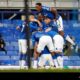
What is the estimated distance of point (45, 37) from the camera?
30.5 feet

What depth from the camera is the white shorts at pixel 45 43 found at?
9258 millimetres

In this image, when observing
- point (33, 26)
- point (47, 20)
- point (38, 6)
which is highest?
point (38, 6)

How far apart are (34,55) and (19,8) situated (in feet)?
3.34

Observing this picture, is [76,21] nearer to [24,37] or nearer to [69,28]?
[69,28]

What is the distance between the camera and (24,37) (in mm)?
9258

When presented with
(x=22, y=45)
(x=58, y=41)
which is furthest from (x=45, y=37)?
(x=22, y=45)

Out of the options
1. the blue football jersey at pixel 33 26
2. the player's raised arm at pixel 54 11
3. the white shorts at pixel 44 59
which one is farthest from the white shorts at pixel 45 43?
the player's raised arm at pixel 54 11

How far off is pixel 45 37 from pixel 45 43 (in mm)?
127

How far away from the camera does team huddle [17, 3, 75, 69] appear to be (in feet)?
30.4

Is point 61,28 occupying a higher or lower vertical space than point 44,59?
higher

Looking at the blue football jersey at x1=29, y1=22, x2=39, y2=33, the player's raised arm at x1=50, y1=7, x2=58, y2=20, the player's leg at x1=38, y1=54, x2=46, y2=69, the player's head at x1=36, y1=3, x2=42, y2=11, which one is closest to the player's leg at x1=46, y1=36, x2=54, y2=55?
the player's leg at x1=38, y1=54, x2=46, y2=69

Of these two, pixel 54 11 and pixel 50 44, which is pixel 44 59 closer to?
pixel 50 44

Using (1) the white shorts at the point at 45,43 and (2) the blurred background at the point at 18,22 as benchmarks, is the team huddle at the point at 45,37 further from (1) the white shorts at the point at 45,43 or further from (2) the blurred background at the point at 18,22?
(2) the blurred background at the point at 18,22
